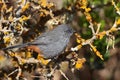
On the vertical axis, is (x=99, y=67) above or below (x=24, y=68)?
below

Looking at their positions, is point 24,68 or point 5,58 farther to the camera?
point 5,58

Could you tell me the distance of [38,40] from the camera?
260 cm

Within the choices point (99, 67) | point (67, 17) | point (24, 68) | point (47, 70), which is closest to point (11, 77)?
point (24, 68)

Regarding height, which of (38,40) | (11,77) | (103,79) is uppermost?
(38,40)

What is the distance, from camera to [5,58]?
297cm

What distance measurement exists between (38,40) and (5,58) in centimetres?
48

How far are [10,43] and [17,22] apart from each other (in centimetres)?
16

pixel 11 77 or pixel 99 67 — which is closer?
pixel 11 77

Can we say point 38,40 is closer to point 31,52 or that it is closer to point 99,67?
point 31,52

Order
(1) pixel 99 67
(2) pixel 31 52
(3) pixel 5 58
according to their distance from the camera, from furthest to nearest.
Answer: (1) pixel 99 67 < (3) pixel 5 58 < (2) pixel 31 52

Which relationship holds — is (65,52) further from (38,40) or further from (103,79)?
(103,79)

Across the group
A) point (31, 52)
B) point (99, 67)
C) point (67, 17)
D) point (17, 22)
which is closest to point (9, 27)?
point (17, 22)

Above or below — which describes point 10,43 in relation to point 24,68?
above

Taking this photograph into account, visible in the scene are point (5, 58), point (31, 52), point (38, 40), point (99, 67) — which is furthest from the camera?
point (99, 67)
